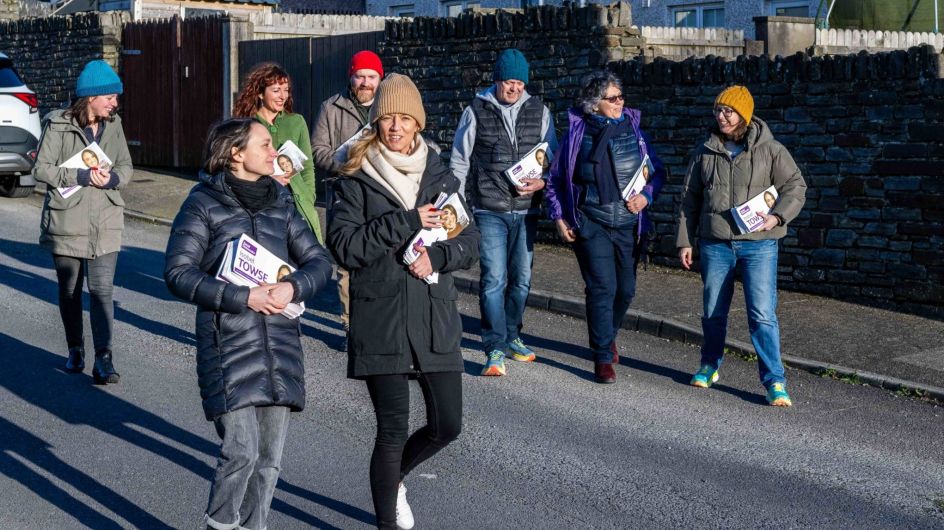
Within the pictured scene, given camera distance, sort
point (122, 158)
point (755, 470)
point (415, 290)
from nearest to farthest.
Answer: point (415, 290) < point (755, 470) < point (122, 158)

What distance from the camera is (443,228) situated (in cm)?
525

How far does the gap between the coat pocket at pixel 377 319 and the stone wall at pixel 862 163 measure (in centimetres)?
676

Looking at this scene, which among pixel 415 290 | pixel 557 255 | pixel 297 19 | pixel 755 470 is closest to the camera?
pixel 415 290

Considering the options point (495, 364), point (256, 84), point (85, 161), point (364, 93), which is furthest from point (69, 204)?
point (495, 364)

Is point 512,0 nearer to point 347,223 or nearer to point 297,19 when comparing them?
point 297,19

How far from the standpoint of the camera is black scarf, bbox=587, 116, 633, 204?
8281 mm

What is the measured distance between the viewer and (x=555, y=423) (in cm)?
737

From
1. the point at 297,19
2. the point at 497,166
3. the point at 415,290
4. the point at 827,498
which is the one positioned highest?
the point at 297,19

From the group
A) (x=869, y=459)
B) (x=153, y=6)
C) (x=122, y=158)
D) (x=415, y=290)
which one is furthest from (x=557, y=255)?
(x=153, y=6)

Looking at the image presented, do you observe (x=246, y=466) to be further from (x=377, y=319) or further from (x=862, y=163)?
(x=862, y=163)

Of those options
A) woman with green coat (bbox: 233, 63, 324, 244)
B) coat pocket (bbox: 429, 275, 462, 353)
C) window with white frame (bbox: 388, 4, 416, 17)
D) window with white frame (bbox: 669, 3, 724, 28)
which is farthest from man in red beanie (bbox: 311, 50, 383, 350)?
window with white frame (bbox: 388, 4, 416, 17)

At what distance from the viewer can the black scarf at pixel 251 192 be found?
4.99 metres

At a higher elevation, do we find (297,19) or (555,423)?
(297,19)

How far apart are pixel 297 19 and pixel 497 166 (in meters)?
12.4
